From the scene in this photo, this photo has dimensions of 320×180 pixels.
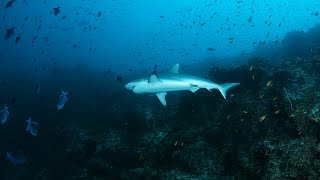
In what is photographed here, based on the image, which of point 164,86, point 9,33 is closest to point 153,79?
point 164,86

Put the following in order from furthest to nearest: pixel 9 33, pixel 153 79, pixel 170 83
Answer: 1. pixel 9 33
2. pixel 170 83
3. pixel 153 79

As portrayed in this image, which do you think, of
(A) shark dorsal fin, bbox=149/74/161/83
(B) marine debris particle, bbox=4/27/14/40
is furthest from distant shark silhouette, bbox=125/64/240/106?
(B) marine debris particle, bbox=4/27/14/40

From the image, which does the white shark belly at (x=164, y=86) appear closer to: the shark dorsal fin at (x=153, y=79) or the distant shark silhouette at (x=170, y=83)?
the distant shark silhouette at (x=170, y=83)

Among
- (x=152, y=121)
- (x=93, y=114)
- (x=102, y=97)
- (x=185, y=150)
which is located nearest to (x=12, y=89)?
(x=102, y=97)

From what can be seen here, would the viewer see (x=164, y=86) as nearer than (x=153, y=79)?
No

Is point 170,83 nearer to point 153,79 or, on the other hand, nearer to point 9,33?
point 153,79

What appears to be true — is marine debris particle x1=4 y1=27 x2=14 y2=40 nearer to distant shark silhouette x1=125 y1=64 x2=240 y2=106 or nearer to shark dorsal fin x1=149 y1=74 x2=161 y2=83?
distant shark silhouette x1=125 y1=64 x2=240 y2=106

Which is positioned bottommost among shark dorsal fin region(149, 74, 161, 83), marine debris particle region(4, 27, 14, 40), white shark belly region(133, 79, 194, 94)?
white shark belly region(133, 79, 194, 94)

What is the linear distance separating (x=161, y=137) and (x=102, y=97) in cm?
1332

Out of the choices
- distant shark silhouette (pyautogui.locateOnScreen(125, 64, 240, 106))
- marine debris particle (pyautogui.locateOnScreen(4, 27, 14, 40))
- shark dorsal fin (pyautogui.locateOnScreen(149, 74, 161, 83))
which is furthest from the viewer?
marine debris particle (pyautogui.locateOnScreen(4, 27, 14, 40))

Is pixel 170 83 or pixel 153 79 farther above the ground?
pixel 153 79

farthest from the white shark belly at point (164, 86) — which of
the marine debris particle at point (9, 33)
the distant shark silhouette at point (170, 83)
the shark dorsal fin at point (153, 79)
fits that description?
the marine debris particle at point (9, 33)

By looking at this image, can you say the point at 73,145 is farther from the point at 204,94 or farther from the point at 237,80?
the point at 237,80

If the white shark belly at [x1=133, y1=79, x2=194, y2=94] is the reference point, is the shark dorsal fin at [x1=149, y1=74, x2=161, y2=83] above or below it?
above
